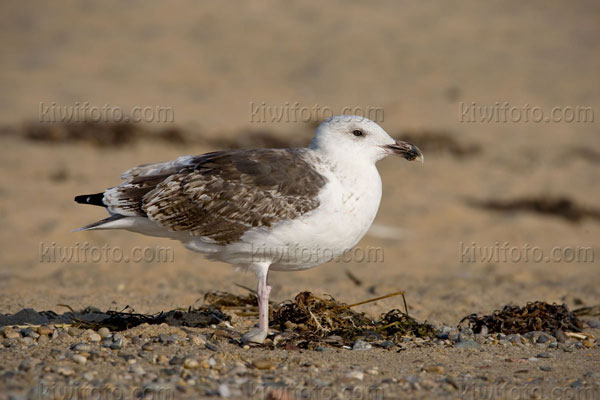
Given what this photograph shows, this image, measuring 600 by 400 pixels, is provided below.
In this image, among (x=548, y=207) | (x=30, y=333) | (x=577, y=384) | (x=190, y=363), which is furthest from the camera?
(x=548, y=207)

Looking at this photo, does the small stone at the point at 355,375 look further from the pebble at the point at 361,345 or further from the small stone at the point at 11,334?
the small stone at the point at 11,334

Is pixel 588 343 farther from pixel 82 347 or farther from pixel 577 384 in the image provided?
pixel 82 347

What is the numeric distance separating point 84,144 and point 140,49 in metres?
9.70

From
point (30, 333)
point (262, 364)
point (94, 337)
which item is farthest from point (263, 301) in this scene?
point (30, 333)

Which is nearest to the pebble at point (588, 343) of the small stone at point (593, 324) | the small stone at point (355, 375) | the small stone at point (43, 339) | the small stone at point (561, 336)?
the small stone at point (561, 336)

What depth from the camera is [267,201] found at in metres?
5.73

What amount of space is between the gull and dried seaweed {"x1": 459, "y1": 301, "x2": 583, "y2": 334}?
159cm

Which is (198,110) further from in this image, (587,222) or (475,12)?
(475,12)

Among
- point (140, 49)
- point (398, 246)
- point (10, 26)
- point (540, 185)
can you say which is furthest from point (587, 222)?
point (10, 26)

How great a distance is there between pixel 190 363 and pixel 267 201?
1437 mm

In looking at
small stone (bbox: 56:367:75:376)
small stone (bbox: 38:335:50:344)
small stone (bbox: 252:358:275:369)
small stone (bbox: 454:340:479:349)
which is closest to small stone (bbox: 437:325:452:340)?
small stone (bbox: 454:340:479:349)

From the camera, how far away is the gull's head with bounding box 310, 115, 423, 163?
6.01 m

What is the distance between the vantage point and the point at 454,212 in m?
13.1

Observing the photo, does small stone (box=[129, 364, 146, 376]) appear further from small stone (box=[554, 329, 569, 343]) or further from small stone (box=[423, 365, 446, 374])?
small stone (box=[554, 329, 569, 343])
